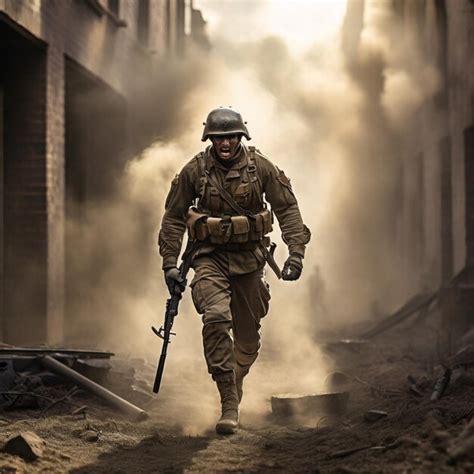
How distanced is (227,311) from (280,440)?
0.87 meters

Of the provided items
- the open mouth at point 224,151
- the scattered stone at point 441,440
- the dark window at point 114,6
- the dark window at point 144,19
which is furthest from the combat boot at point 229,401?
the dark window at point 144,19

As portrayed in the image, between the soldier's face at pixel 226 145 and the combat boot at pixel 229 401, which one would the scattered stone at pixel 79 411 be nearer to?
the combat boot at pixel 229 401

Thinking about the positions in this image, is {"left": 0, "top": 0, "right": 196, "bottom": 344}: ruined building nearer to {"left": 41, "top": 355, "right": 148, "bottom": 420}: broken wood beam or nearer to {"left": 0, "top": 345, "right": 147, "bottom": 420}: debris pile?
{"left": 0, "top": 345, "right": 147, "bottom": 420}: debris pile

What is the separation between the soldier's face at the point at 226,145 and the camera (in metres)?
6.40

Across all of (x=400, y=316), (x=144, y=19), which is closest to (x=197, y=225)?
(x=400, y=316)

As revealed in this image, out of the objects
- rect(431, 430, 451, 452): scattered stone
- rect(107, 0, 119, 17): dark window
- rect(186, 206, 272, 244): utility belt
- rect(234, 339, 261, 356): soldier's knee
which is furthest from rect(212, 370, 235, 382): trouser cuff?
rect(107, 0, 119, 17): dark window

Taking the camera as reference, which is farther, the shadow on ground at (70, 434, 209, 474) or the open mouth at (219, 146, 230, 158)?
the open mouth at (219, 146, 230, 158)

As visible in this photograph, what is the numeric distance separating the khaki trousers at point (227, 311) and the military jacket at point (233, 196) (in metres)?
0.10

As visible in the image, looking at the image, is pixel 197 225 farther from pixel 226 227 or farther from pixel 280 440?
pixel 280 440

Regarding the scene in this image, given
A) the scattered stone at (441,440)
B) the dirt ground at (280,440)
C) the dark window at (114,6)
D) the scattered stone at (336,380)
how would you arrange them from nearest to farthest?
the scattered stone at (441,440) → the dirt ground at (280,440) → the scattered stone at (336,380) → the dark window at (114,6)

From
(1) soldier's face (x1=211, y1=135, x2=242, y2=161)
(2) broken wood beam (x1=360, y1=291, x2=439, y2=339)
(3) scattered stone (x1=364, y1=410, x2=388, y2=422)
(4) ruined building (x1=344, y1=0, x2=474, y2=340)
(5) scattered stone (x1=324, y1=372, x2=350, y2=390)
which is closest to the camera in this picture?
(3) scattered stone (x1=364, y1=410, x2=388, y2=422)

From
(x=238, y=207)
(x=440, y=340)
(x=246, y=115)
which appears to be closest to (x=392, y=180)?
(x=246, y=115)

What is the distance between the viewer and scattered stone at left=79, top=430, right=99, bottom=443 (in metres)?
5.75

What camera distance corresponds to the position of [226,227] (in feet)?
20.9
